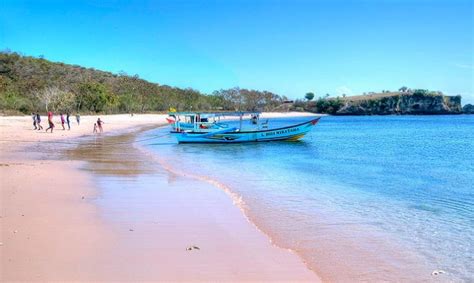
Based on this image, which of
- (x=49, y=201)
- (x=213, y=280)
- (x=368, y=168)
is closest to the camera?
(x=213, y=280)

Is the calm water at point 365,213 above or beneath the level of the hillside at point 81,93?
beneath

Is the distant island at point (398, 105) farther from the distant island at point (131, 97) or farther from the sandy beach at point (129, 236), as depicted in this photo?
the sandy beach at point (129, 236)

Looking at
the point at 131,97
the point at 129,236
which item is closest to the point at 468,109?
the point at 131,97

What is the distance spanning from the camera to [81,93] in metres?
72.9

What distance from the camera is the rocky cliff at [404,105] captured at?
161125mm

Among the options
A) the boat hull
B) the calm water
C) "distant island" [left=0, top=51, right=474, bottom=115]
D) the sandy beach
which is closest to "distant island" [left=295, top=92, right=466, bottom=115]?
"distant island" [left=0, top=51, right=474, bottom=115]

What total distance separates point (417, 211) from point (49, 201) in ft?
26.2

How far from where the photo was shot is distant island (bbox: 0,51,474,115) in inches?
2625

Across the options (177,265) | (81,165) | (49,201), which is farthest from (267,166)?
(177,265)

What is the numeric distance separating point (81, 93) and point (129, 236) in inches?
2808

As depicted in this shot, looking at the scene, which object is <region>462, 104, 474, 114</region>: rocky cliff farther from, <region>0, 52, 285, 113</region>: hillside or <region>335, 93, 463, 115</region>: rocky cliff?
<region>0, 52, 285, 113</region>: hillside

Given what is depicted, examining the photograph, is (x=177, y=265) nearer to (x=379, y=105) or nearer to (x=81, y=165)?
(x=81, y=165)

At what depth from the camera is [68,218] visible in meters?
7.58

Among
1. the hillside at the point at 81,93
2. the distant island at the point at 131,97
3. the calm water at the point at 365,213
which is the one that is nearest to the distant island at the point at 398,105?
the distant island at the point at 131,97
